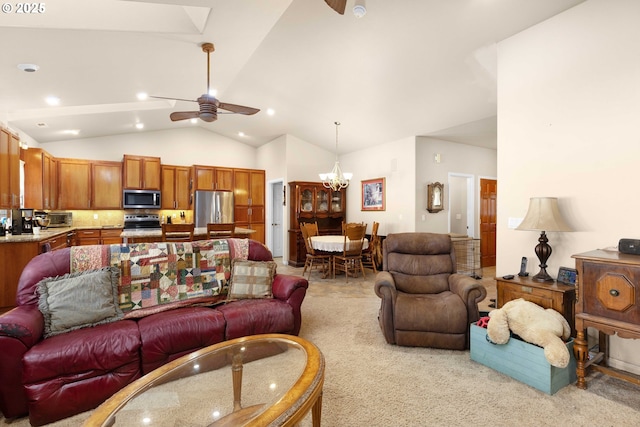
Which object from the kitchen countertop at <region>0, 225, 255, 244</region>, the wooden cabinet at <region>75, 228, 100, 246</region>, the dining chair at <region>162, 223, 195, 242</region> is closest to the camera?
the kitchen countertop at <region>0, 225, 255, 244</region>

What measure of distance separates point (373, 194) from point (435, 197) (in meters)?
1.33

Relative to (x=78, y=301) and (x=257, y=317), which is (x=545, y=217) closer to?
(x=257, y=317)

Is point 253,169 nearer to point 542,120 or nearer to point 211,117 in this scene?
point 211,117

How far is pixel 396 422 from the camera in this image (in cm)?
180

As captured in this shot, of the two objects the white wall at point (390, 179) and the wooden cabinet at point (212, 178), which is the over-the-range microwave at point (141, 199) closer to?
the wooden cabinet at point (212, 178)

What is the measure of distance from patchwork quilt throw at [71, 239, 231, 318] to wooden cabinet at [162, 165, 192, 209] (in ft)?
15.9

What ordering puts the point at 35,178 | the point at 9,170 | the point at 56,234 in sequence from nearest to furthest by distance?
the point at 9,170 → the point at 56,234 → the point at 35,178

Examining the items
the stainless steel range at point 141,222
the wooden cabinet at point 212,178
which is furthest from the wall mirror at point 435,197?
the stainless steel range at point 141,222

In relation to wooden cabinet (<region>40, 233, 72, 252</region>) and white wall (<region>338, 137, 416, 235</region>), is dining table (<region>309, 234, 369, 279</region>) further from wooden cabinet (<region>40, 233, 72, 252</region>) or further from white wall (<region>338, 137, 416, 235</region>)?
wooden cabinet (<region>40, 233, 72, 252</region>)

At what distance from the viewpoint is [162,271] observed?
8.74 feet

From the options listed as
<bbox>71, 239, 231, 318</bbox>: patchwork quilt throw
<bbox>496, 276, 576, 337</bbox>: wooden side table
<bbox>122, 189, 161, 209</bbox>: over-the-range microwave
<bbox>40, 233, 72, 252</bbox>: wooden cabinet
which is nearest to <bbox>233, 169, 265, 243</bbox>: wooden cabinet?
<bbox>122, 189, 161, 209</bbox>: over-the-range microwave

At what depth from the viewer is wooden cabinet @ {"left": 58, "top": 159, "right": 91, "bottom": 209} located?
6.15 m

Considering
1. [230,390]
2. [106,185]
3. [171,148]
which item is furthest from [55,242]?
[230,390]

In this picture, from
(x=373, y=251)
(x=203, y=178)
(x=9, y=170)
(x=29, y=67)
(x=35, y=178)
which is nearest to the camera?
(x=29, y=67)
